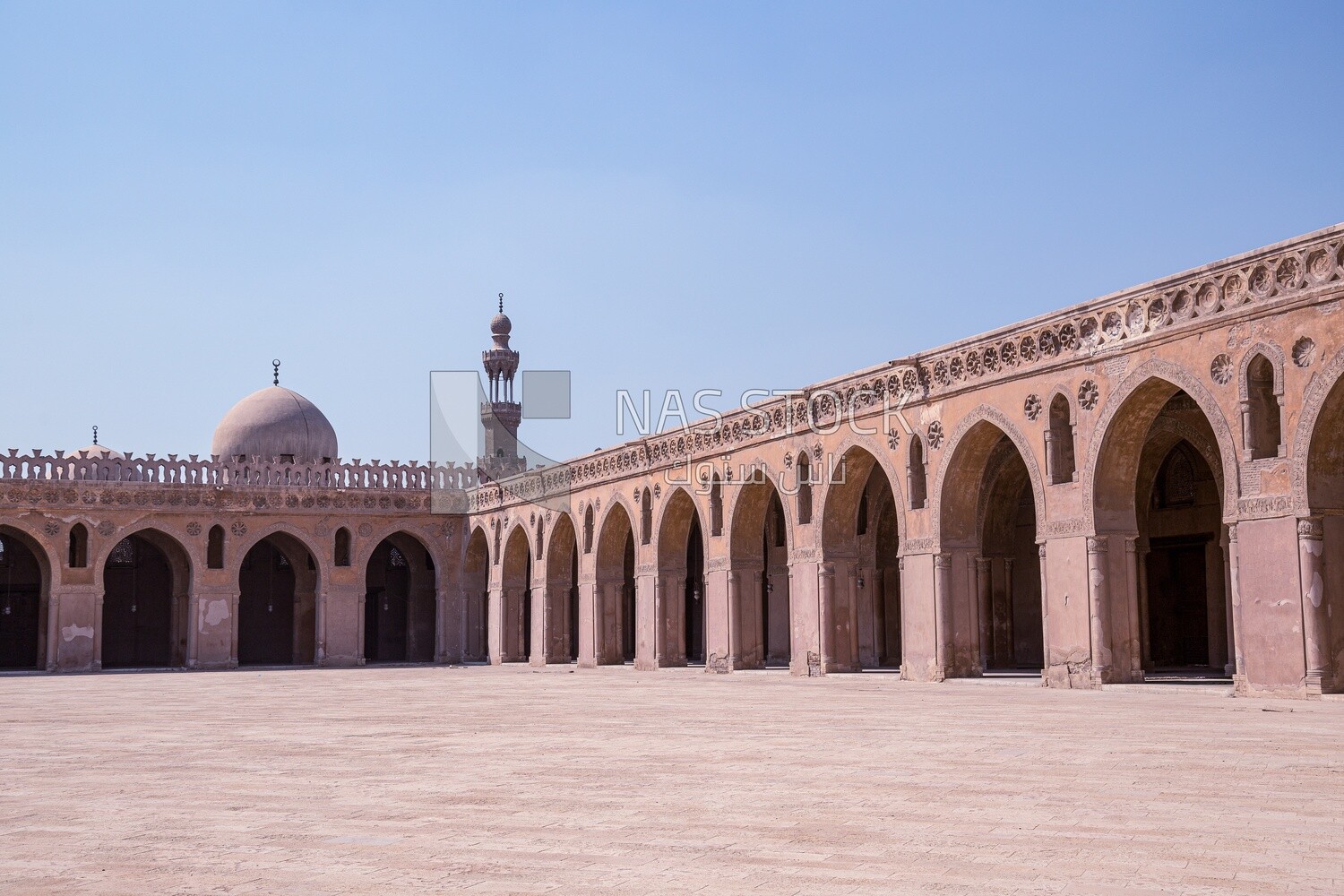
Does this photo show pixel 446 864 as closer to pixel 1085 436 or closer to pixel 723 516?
pixel 1085 436

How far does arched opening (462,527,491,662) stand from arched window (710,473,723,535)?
13511 mm

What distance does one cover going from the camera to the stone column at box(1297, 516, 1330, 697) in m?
14.2

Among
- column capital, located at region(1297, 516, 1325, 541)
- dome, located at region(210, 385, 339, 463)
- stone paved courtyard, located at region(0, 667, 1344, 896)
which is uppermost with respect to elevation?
dome, located at region(210, 385, 339, 463)

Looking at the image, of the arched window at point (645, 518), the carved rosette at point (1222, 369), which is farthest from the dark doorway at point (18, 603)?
the carved rosette at point (1222, 369)

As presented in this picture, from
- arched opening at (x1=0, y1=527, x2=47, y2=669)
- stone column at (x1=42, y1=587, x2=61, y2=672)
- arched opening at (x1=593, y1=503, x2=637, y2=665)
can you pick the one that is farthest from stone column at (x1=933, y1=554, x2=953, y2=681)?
arched opening at (x1=0, y1=527, x2=47, y2=669)

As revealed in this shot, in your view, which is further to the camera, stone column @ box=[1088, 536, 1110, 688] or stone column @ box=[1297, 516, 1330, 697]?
Result: stone column @ box=[1088, 536, 1110, 688]

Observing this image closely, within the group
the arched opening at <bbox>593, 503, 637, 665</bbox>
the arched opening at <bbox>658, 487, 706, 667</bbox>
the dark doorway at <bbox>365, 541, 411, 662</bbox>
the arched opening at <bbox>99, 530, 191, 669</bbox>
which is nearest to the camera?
the arched opening at <bbox>658, 487, 706, 667</bbox>

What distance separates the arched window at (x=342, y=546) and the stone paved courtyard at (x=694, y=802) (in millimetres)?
24183

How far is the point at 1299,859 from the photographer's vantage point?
523 centimetres

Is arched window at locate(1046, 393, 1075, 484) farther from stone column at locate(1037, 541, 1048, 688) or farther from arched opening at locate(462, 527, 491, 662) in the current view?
arched opening at locate(462, 527, 491, 662)

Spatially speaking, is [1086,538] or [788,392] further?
[788,392]

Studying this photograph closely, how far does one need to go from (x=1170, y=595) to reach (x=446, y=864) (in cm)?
1930

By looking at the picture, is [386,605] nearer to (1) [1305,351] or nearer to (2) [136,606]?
(2) [136,606]

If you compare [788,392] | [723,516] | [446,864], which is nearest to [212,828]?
[446,864]
